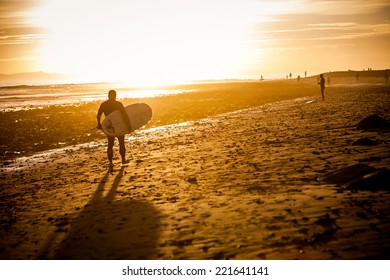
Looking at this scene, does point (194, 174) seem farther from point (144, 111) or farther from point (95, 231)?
point (144, 111)

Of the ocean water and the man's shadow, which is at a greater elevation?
the ocean water

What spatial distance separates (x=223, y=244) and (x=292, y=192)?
255cm

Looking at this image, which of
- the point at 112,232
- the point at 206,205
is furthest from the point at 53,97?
the point at 112,232

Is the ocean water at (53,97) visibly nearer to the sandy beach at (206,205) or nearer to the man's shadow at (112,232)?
the sandy beach at (206,205)

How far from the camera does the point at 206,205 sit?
23.4 ft

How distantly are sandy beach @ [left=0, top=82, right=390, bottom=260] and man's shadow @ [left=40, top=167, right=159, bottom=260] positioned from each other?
0.8 inches

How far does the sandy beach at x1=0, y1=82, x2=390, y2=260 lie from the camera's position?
525 cm

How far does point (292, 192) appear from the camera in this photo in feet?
23.9

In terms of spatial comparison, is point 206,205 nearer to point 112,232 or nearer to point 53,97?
point 112,232

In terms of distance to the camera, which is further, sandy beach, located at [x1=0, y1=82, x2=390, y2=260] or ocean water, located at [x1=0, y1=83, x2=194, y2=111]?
ocean water, located at [x1=0, y1=83, x2=194, y2=111]

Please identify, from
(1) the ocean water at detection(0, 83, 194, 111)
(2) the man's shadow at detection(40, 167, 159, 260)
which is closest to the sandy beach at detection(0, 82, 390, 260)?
(2) the man's shadow at detection(40, 167, 159, 260)

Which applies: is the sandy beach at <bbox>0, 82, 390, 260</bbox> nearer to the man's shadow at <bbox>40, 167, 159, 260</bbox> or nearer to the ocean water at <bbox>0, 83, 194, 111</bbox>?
the man's shadow at <bbox>40, 167, 159, 260</bbox>
